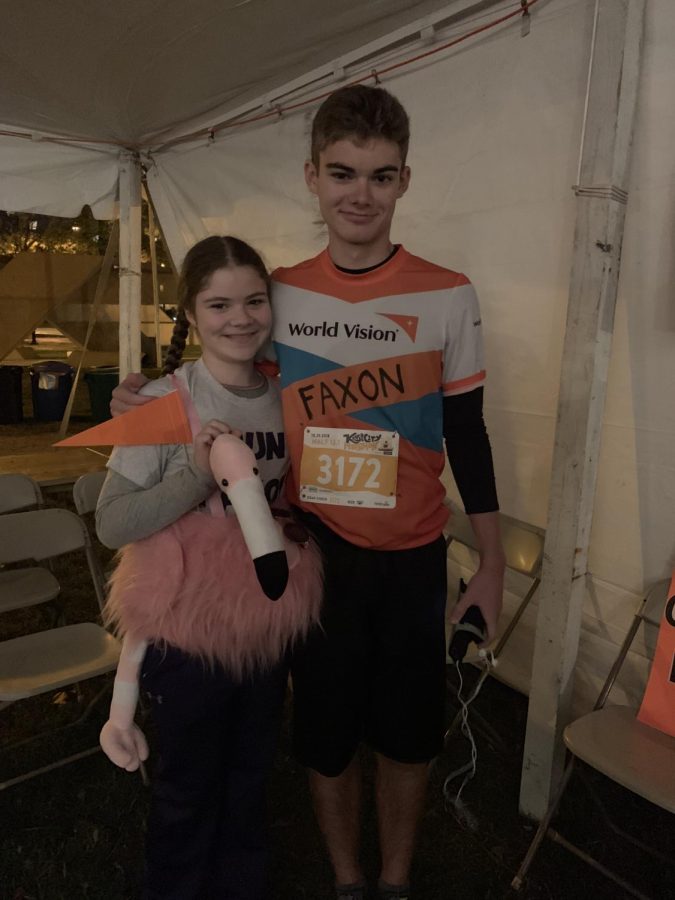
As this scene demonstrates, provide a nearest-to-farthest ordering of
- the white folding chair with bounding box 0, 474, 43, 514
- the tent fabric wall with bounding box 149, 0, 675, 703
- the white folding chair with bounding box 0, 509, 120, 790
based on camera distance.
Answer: the tent fabric wall with bounding box 149, 0, 675, 703
the white folding chair with bounding box 0, 509, 120, 790
the white folding chair with bounding box 0, 474, 43, 514

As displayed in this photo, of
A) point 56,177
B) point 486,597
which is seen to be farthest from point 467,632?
point 56,177

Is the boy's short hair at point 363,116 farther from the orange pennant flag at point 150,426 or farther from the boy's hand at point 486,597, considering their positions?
the boy's hand at point 486,597

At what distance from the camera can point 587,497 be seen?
169 cm

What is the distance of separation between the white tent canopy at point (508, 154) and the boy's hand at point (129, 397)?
1200mm

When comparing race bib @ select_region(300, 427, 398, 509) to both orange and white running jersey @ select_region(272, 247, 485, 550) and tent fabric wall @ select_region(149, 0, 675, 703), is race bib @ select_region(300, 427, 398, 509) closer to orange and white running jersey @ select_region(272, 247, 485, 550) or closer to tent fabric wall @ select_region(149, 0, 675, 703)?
orange and white running jersey @ select_region(272, 247, 485, 550)

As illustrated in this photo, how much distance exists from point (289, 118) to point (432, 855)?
274cm

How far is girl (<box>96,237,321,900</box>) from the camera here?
1.21 m

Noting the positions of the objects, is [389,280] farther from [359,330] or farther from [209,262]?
[209,262]

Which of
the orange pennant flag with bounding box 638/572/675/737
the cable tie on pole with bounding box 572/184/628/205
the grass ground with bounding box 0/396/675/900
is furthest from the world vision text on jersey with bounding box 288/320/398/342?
the grass ground with bounding box 0/396/675/900

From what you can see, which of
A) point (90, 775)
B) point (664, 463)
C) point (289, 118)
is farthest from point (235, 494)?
point (289, 118)

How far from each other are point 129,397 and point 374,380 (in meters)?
0.50

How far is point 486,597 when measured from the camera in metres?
1.36

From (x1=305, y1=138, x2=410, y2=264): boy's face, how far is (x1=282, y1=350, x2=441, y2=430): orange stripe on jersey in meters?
0.26

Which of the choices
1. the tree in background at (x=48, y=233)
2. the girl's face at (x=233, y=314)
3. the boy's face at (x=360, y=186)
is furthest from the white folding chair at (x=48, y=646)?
the tree in background at (x=48, y=233)
